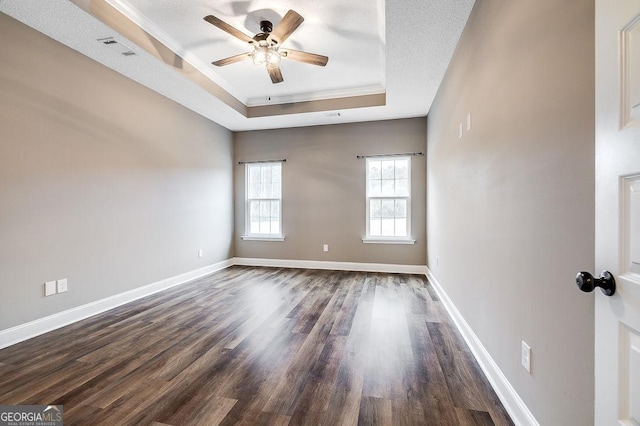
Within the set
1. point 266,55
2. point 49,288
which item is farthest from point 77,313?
point 266,55

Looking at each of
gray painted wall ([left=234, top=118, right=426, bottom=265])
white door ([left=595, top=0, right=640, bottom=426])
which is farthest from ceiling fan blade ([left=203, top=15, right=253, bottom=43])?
gray painted wall ([left=234, top=118, right=426, bottom=265])

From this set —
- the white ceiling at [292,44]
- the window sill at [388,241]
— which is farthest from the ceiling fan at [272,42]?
the window sill at [388,241]

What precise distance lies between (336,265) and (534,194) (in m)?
3.95

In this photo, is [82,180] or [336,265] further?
[336,265]

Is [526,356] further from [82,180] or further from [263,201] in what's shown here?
[263,201]

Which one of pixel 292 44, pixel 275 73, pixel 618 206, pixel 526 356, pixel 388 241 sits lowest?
pixel 526 356

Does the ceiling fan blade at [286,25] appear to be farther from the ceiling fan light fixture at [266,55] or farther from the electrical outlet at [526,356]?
the electrical outlet at [526,356]

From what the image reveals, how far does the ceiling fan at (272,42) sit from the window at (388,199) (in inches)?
95.6

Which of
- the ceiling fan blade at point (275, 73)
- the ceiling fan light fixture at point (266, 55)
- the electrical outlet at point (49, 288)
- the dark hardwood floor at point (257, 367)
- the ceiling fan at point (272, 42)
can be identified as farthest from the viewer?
the ceiling fan blade at point (275, 73)

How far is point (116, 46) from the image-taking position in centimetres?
265

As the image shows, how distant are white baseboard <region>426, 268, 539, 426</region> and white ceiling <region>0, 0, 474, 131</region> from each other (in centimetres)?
257

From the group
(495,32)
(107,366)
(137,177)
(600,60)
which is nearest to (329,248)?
(137,177)

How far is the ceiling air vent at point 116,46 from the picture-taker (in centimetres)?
255

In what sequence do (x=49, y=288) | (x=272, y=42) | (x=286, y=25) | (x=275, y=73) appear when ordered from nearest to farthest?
(x=286, y=25) < (x=49, y=288) < (x=272, y=42) < (x=275, y=73)
